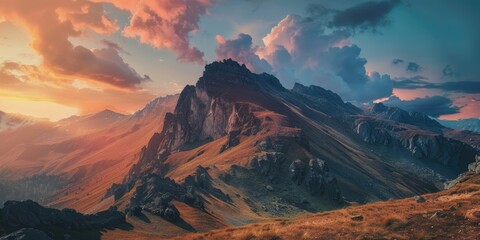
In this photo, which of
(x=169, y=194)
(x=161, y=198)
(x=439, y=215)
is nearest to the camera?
(x=439, y=215)

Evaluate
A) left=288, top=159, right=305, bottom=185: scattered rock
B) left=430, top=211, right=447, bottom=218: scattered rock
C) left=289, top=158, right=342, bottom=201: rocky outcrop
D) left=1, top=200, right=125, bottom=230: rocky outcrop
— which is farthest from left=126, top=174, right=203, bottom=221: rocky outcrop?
left=289, top=158, right=342, bottom=201: rocky outcrop

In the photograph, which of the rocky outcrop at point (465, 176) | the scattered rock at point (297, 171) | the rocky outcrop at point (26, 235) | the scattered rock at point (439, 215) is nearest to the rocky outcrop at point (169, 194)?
the rocky outcrop at point (26, 235)

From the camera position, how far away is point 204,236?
1427 inches

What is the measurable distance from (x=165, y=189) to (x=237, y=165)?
61640mm

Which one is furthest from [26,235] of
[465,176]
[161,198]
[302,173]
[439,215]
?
[302,173]

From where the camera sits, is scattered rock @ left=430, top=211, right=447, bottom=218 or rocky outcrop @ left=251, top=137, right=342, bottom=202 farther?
rocky outcrop @ left=251, top=137, right=342, bottom=202

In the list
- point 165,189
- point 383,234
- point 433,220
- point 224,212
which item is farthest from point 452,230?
point 165,189

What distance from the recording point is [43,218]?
225ft

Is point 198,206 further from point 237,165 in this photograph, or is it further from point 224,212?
point 237,165

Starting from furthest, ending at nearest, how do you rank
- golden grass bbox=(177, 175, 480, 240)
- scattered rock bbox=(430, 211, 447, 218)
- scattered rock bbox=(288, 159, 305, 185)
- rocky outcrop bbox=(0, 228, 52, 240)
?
scattered rock bbox=(288, 159, 305, 185)
rocky outcrop bbox=(0, 228, 52, 240)
scattered rock bbox=(430, 211, 447, 218)
golden grass bbox=(177, 175, 480, 240)

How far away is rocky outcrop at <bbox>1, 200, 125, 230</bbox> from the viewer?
65.9 metres

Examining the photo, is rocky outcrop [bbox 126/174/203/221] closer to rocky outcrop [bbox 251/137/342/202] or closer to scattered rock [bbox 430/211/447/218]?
rocky outcrop [bbox 251/137/342/202]

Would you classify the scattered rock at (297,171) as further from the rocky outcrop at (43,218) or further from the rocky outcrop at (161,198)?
the rocky outcrop at (43,218)

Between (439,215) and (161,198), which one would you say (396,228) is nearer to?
(439,215)
